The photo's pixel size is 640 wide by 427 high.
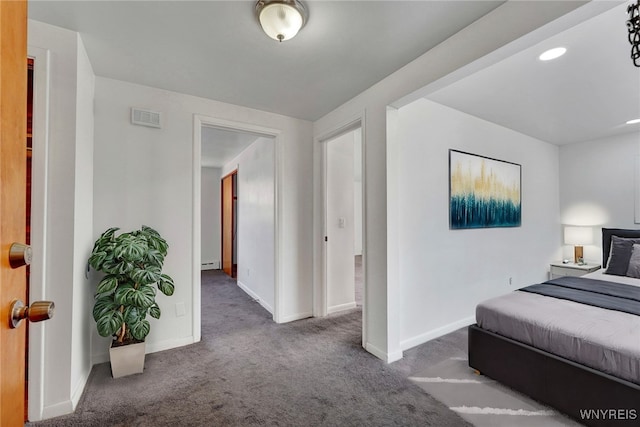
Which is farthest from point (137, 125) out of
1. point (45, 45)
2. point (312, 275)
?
point (312, 275)

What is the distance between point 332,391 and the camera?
6.49 feet

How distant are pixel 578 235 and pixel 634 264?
1.31m

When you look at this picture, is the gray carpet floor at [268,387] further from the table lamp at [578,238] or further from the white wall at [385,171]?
the table lamp at [578,238]

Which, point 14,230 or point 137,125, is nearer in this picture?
point 14,230

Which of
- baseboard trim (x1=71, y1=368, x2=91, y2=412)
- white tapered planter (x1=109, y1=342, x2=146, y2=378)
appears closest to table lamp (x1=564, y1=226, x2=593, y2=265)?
white tapered planter (x1=109, y1=342, x2=146, y2=378)

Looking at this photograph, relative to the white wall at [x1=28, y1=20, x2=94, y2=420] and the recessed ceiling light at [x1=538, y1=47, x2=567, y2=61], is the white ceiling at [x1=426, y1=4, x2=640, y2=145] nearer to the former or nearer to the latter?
the recessed ceiling light at [x1=538, y1=47, x2=567, y2=61]

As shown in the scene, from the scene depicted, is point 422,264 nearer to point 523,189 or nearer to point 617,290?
point 617,290

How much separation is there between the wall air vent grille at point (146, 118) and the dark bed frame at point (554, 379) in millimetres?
3248

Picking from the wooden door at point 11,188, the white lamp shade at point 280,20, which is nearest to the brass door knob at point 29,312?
the wooden door at point 11,188

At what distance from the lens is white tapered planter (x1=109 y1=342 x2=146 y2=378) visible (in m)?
2.11

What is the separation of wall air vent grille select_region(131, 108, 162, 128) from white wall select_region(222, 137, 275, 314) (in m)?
1.23

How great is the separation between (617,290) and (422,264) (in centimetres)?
161

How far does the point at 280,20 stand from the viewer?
5.26ft

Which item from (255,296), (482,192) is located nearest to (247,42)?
(482,192)
